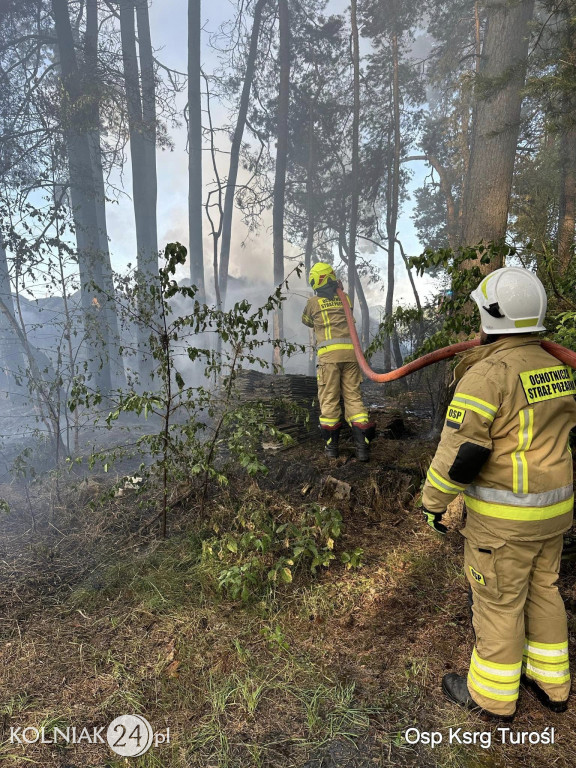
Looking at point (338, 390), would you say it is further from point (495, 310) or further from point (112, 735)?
point (112, 735)

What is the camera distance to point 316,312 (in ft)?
16.3

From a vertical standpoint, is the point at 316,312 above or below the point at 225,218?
below

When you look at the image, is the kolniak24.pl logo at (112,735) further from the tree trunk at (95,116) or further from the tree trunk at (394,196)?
the tree trunk at (394,196)

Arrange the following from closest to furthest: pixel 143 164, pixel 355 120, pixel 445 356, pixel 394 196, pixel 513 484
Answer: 1. pixel 513 484
2. pixel 445 356
3. pixel 394 196
4. pixel 355 120
5. pixel 143 164

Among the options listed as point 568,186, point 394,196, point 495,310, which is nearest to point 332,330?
point 495,310

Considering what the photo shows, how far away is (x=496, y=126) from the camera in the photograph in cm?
530

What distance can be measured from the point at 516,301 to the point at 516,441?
2.03ft

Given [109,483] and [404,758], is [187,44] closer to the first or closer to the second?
[109,483]

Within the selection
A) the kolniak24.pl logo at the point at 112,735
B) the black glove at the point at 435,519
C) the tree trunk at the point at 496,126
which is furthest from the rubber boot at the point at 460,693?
the tree trunk at the point at 496,126

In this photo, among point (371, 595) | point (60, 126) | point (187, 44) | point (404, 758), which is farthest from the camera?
point (187, 44)

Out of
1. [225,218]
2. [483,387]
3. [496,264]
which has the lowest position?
[483,387]

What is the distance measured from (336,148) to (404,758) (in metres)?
21.3


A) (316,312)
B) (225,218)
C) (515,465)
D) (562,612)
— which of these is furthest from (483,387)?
(225,218)

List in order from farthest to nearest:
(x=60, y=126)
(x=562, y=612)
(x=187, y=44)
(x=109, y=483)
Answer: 1. (x=187, y=44)
2. (x=60, y=126)
3. (x=109, y=483)
4. (x=562, y=612)
